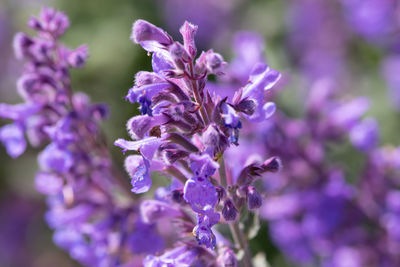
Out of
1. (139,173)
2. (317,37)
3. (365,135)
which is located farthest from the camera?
(317,37)

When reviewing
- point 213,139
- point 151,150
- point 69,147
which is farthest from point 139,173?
point 69,147

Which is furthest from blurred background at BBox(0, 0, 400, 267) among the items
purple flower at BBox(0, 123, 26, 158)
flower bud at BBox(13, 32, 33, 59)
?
flower bud at BBox(13, 32, 33, 59)

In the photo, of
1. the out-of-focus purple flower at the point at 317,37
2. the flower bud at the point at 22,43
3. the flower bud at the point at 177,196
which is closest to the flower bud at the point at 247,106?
the flower bud at the point at 177,196

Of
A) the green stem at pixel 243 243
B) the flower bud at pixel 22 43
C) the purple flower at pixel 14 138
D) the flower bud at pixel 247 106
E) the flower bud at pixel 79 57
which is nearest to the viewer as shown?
the flower bud at pixel 247 106

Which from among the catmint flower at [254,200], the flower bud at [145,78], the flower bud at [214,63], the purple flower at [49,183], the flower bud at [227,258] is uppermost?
the flower bud at [214,63]

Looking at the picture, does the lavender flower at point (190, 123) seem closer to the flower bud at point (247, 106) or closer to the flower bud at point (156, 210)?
the flower bud at point (247, 106)

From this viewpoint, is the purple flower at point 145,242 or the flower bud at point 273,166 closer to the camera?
the flower bud at point 273,166

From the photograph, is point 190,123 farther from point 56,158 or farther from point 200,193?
point 56,158

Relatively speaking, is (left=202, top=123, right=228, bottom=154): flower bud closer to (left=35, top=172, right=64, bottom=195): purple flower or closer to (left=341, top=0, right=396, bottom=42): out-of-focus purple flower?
(left=35, top=172, right=64, bottom=195): purple flower

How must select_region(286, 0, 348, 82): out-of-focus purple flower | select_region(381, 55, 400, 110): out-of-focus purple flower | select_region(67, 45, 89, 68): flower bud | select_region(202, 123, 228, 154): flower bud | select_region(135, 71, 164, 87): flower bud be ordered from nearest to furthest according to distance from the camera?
select_region(202, 123, 228, 154): flower bud → select_region(135, 71, 164, 87): flower bud → select_region(67, 45, 89, 68): flower bud → select_region(381, 55, 400, 110): out-of-focus purple flower → select_region(286, 0, 348, 82): out-of-focus purple flower
